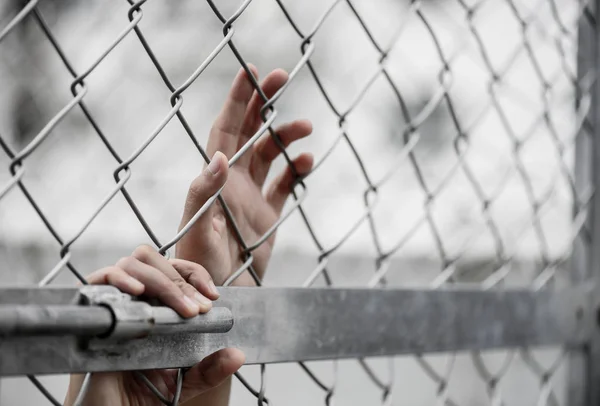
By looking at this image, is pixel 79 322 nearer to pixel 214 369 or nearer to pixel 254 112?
pixel 214 369

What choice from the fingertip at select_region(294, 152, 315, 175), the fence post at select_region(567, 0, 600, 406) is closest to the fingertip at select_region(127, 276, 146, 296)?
the fingertip at select_region(294, 152, 315, 175)

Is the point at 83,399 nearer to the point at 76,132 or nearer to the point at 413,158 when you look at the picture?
the point at 413,158

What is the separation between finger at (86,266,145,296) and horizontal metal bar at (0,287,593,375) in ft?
0.10

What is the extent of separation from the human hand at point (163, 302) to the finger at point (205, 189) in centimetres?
6

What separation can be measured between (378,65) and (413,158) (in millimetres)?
145

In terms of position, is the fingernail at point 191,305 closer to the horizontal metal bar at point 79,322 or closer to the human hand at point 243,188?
the horizontal metal bar at point 79,322

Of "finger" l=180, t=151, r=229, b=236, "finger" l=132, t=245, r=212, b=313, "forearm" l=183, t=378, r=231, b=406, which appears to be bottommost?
"forearm" l=183, t=378, r=231, b=406

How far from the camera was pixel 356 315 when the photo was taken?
0.74 metres

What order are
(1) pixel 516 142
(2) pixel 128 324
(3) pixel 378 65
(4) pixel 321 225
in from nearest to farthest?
1. (2) pixel 128 324
2. (3) pixel 378 65
3. (1) pixel 516 142
4. (4) pixel 321 225

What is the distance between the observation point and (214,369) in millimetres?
569

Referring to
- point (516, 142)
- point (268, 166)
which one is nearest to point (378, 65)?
point (268, 166)

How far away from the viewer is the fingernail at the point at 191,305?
20.3 inches

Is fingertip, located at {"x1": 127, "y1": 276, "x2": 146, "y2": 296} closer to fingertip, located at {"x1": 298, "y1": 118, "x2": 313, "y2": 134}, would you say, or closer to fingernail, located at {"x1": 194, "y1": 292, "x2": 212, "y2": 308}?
fingernail, located at {"x1": 194, "y1": 292, "x2": 212, "y2": 308}

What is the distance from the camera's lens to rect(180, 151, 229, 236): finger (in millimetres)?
574
